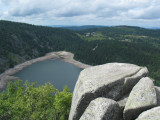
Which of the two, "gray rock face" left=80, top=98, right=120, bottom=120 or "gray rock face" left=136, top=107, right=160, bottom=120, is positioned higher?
"gray rock face" left=136, top=107, right=160, bottom=120

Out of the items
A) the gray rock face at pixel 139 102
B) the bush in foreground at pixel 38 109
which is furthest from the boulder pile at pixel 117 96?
the bush in foreground at pixel 38 109

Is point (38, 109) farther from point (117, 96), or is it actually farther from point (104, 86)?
point (117, 96)

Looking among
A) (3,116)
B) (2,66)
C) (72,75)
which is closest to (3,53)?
(2,66)

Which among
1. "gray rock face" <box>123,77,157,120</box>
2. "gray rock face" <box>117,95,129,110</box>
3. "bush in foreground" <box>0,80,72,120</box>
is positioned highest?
"gray rock face" <box>123,77,157,120</box>

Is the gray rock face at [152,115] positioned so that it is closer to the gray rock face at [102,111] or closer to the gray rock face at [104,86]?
the gray rock face at [102,111]

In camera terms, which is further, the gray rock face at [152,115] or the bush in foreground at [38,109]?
the bush in foreground at [38,109]

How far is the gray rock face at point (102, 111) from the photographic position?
14.9 meters

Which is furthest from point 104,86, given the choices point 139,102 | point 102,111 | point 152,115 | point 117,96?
point 152,115

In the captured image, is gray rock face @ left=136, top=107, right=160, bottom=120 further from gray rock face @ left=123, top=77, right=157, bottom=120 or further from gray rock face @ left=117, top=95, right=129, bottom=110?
gray rock face @ left=117, top=95, right=129, bottom=110

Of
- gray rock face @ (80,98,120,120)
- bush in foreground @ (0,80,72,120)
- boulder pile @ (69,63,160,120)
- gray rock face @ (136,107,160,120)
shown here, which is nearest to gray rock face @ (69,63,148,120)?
boulder pile @ (69,63,160,120)

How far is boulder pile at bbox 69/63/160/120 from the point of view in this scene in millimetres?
14980

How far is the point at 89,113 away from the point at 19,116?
65.8 ft

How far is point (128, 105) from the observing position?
15.5m

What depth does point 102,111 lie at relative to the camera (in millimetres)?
15023
